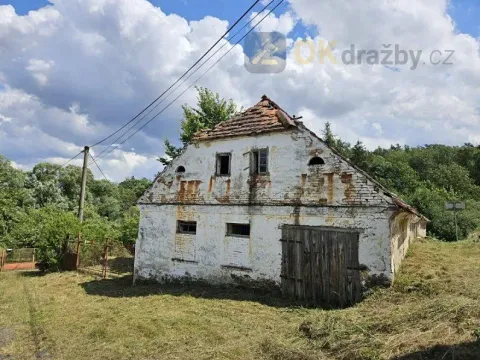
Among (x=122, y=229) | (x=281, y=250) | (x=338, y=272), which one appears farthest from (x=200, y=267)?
(x=122, y=229)

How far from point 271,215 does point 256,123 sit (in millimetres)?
3620

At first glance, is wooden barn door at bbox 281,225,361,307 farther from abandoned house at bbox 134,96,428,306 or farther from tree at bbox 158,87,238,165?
tree at bbox 158,87,238,165

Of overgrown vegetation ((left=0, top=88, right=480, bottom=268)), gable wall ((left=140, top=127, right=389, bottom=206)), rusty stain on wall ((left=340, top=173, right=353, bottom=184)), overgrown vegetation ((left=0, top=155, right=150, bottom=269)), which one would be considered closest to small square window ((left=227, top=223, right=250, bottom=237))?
gable wall ((left=140, top=127, right=389, bottom=206))

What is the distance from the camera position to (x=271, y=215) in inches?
441

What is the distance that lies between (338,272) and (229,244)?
158 inches

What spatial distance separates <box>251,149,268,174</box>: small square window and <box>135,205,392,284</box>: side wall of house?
141 cm

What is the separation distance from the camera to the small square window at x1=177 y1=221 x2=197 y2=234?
13.0m

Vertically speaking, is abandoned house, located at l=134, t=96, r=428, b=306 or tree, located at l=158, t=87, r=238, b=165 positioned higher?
tree, located at l=158, t=87, r=238, b=165

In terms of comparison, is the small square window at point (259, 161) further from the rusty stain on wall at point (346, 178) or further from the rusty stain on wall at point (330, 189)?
the rusty stain on wall at point (346, 178)

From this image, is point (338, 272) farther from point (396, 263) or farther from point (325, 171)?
point (325, 171)

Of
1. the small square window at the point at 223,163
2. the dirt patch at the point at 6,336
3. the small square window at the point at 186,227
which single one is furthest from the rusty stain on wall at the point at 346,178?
the dirt patch at the point at 6,336

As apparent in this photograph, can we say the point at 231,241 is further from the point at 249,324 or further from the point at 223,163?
the point at 249,324

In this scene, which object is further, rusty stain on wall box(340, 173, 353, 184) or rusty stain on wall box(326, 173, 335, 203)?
rusty stain on wall box(326, 173, 335, 203)

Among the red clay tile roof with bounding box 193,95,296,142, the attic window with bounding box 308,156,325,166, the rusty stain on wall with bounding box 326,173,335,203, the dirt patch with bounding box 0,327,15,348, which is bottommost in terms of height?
the dirt patch with bounding box 0,327,15,348
